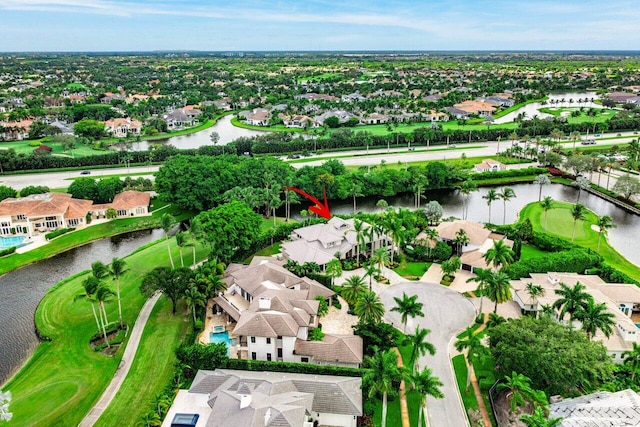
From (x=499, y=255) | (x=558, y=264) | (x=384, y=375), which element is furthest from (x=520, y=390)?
(x=558, y=264)

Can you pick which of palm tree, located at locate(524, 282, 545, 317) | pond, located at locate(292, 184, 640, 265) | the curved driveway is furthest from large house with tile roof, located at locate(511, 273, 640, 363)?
pond, located at locate(292, 184, 640, 265)

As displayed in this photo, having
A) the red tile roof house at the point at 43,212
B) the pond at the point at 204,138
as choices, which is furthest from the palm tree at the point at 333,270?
Answer: the pond at the point at 204,138

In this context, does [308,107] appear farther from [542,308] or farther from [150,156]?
[542,308]

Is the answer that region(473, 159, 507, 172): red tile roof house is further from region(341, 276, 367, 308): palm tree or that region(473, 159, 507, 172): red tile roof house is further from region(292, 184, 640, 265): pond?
region(341, 276, 367, 308): palm tree

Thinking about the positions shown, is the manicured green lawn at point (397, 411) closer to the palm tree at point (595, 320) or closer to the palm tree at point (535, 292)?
the palm tree at point (595, 320)

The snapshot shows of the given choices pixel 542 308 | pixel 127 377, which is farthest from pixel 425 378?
pixel 127 377
